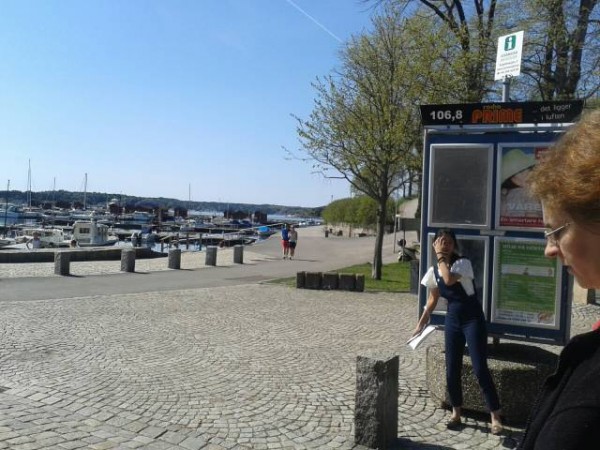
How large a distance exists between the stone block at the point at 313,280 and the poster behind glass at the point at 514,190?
9.91 metres

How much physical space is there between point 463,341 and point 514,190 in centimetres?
191

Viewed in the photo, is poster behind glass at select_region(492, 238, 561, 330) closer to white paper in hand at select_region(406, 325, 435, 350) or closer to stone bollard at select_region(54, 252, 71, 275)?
white paper in hand at select_region(406, 325, 435, 350)

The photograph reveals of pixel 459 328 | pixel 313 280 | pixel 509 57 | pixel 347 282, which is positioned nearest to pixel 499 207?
pixel 459 328

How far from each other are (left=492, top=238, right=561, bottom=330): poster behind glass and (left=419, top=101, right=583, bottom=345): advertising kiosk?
10mm

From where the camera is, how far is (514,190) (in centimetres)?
628

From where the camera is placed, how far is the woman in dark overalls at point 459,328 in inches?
208

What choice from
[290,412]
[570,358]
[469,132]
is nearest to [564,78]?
[469,132]

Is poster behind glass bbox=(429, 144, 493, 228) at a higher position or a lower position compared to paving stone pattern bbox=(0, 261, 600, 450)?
higher

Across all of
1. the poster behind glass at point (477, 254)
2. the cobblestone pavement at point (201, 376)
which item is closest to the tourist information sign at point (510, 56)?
the poster behind glass at point (477, 254)

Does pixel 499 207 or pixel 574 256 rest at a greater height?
pixel 499 207

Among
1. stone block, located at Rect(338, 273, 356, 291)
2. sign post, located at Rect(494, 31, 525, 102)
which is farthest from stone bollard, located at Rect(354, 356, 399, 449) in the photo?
stone block, located at Rect(338, 273, 356, 291)

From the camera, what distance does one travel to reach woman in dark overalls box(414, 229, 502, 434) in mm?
5273

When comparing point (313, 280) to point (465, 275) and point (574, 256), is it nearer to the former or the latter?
point (465, 275)

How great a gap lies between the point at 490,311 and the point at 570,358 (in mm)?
5307
